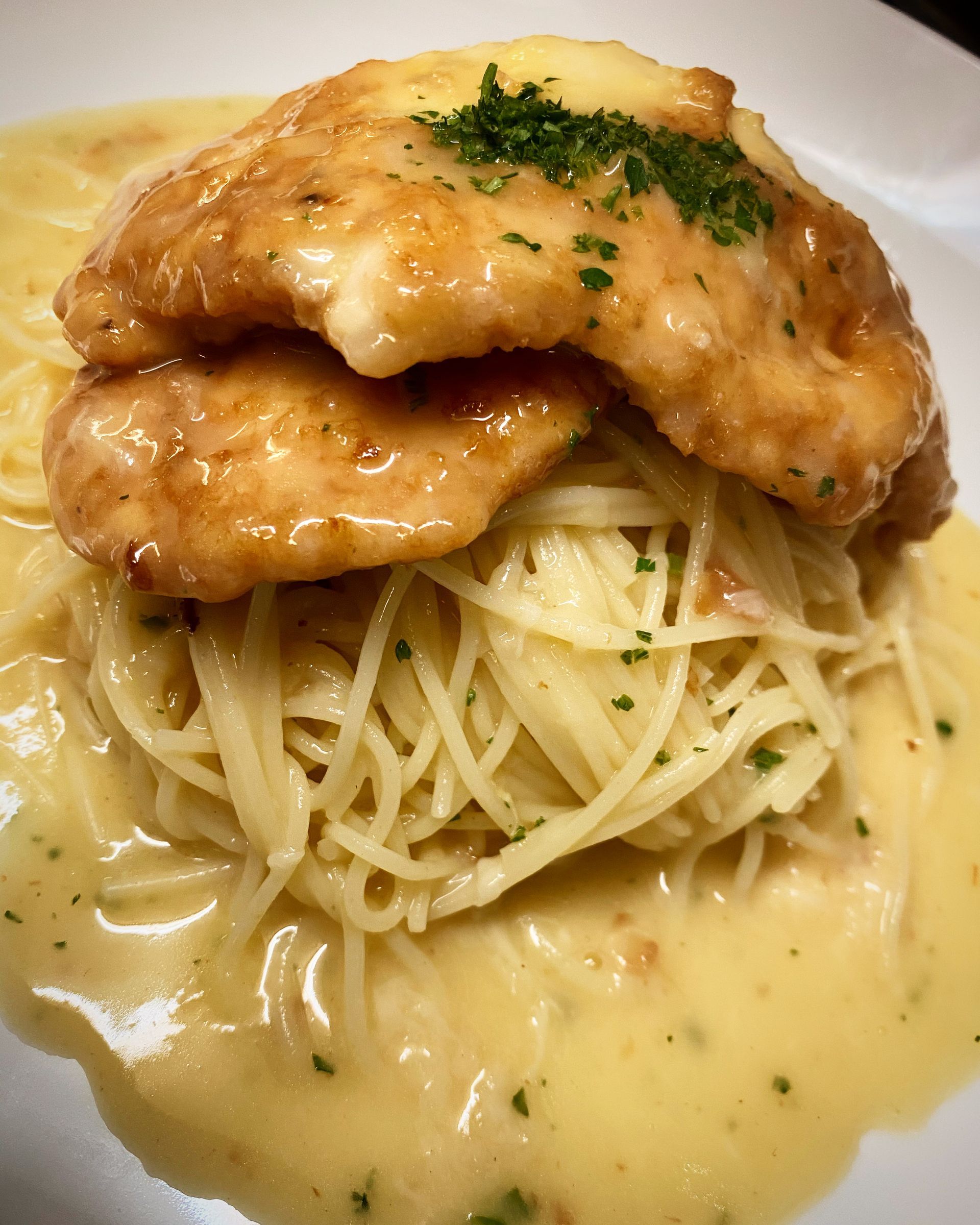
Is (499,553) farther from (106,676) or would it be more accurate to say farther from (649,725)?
(106,676)

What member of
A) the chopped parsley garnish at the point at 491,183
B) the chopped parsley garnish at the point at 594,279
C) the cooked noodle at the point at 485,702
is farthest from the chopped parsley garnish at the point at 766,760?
the chopped parsley garnish at the point at 491,183

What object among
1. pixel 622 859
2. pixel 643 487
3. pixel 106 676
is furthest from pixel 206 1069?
pixel 643 487

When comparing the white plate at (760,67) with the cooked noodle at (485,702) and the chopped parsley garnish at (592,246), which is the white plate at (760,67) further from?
the chopped parsley garnish at (592,246)

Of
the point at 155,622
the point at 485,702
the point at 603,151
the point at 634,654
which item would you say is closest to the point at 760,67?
the point at 603,151

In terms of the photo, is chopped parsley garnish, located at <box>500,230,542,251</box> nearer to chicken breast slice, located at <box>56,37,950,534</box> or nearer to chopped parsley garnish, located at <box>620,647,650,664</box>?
chicken breast slice, located at <box>56,37,950,534</box>

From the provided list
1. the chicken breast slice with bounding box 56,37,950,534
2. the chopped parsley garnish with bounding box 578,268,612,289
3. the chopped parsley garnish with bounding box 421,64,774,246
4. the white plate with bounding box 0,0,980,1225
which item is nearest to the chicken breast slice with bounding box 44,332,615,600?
the chicken breast slice with bounding box 56,37,950,534

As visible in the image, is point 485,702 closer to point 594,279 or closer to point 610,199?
point 594,279

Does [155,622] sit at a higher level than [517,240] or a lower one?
lower
